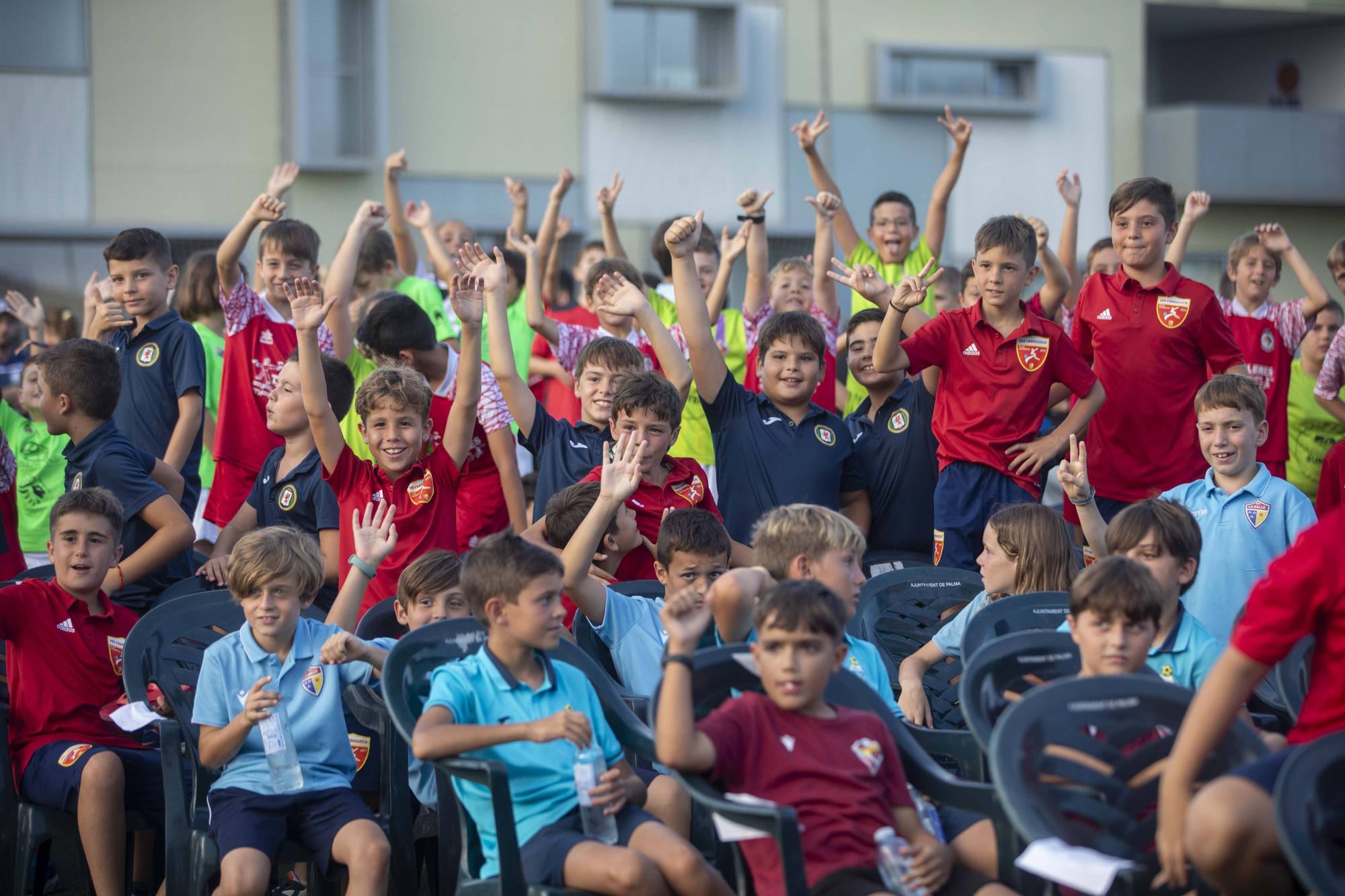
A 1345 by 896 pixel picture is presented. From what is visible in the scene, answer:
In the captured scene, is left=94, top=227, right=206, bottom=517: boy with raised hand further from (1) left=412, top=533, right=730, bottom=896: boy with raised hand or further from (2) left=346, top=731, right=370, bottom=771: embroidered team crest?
(1) left=412, top=533, right=730, bottom=896: boy with raised hand

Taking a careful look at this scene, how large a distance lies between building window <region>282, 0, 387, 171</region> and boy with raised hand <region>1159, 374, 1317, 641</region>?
38.6 feet

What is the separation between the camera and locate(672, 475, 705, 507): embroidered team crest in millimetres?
5258

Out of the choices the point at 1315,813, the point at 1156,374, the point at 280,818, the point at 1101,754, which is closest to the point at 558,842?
the point at 280,818

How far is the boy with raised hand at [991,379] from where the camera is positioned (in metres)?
5.59

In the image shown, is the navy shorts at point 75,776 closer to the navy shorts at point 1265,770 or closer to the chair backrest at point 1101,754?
the chair backrest at point 1101,754

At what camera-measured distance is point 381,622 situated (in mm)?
4688

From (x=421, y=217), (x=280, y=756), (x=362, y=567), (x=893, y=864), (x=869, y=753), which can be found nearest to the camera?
(x=893, y=864)

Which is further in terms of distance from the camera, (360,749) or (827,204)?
(827,204)

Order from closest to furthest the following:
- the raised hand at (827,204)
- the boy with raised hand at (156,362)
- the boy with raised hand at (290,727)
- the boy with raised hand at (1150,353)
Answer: the boy with raised hand at (290,727) → the boy with raised hand at (1150,353) → the boy with raised hand at (156,362) → the raised hand at (827,204)

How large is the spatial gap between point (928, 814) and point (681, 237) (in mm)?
2581

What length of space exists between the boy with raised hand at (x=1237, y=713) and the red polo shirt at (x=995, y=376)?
2.39 m

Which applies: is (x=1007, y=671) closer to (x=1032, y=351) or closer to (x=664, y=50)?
(x=1032, y=351)

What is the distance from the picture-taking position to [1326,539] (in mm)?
3174

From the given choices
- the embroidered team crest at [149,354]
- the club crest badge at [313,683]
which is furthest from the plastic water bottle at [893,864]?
the embroidered team crest at [149,354]
